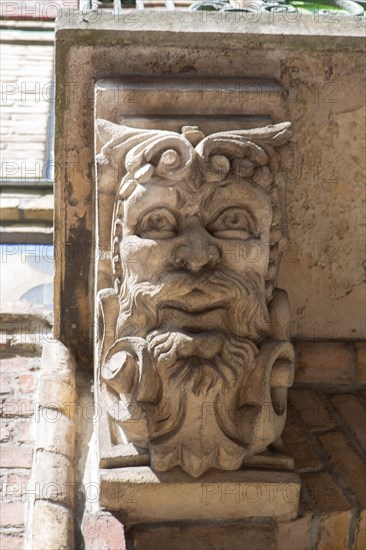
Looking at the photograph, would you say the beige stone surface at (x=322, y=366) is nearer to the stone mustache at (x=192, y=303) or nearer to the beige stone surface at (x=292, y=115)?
the beige stone surface at (x=292, y=115)

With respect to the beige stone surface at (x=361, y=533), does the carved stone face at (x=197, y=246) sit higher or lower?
higher

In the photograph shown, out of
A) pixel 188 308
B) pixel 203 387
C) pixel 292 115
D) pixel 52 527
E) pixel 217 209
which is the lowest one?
pixel 52 527

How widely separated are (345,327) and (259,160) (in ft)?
2.63

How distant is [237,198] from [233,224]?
0.07 meters

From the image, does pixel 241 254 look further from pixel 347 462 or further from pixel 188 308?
pixel 347 462

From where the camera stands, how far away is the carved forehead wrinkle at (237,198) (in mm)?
2568

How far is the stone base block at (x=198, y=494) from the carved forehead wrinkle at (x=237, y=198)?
0.69 m

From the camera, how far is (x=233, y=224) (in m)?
2.58

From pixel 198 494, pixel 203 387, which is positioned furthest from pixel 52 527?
pixel 203 387

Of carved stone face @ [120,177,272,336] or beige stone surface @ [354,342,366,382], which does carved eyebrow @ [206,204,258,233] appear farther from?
beige stone surface @ [354,342,366,382]

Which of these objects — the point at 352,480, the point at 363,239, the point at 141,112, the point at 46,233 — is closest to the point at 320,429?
the point at 352,480

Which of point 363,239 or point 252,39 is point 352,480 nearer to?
point 363,239

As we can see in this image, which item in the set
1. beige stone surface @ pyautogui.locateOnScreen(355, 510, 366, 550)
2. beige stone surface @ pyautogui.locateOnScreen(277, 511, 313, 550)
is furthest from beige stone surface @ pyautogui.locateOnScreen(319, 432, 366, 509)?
beige stone surface @ pyautogui.locateOnScreen(277, 511, 313, 550)

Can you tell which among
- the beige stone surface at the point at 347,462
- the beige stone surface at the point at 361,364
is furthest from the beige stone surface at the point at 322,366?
the beige stone surface at the point at 347,462
